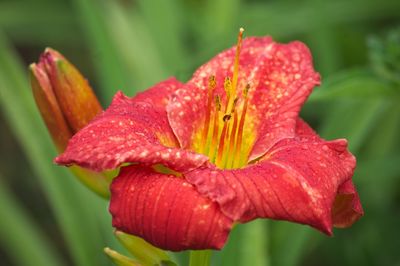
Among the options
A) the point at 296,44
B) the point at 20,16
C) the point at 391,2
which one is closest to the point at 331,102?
the point at 391,2

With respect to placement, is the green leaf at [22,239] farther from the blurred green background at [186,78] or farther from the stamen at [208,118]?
the stamen at [208,118]

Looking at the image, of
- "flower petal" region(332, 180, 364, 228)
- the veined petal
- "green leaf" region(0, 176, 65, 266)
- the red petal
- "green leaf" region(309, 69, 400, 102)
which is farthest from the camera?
"green leaf" region(0, 176, 65, 266)

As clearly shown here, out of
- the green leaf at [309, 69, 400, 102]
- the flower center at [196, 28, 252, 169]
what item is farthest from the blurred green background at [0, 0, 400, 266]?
the flower center at [196, 28, 252, 169]

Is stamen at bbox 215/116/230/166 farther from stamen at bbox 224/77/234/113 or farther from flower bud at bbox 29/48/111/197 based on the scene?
flower bud at bbox 29/48/111/197

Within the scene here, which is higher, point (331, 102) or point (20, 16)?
point (20, 16)

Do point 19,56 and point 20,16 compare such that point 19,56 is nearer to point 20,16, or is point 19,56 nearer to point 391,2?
point 20,16

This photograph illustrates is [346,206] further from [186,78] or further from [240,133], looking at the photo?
[186,78]
